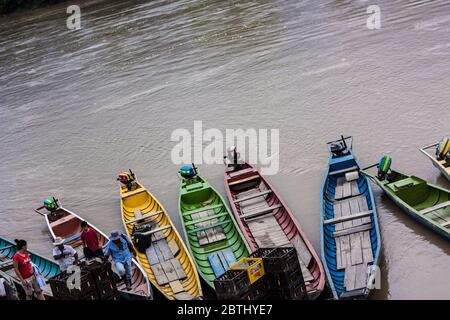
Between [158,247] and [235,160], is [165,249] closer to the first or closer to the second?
[158,247]

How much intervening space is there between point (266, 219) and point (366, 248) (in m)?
2.80

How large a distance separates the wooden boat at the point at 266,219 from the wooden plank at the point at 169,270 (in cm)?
171

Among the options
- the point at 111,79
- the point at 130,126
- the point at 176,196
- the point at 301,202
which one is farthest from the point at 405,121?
the point at 111,79

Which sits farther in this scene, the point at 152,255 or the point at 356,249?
the point at 152,255

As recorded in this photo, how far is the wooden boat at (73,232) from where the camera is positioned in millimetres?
12125

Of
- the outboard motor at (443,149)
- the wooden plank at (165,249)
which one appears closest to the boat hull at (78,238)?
the wooden plank at (165,249)

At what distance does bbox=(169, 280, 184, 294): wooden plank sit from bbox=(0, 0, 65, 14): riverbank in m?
47.8

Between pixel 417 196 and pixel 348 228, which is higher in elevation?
pixel 417 196

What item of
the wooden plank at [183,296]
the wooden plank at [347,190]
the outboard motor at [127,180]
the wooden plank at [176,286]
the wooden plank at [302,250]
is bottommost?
the wooden plank at [183,296]

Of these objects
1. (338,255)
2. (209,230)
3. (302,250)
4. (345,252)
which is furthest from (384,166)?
(209,230)

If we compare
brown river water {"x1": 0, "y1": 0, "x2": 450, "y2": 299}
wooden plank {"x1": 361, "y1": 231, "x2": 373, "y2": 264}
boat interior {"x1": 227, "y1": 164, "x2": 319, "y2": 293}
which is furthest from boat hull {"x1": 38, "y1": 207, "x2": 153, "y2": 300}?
wooden plank {"x1": 361, "y1": 231, "x2": 373, "y2": 264}

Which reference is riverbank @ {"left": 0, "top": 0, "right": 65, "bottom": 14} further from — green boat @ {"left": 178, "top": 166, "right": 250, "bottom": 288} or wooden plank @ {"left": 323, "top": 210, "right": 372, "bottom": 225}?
wooden plank @ {"left": 323, "top": 210, "right": 372, "bottom": 225}

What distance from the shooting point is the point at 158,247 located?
13.8m

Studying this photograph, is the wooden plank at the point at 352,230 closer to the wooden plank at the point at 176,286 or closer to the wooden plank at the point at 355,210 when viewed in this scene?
the wooden plank at the point at 355,210
